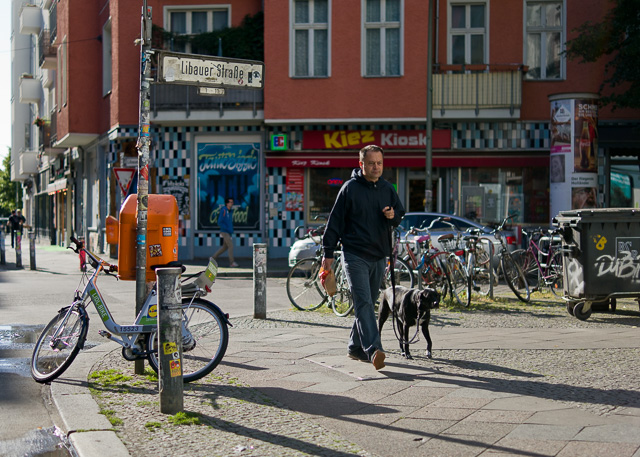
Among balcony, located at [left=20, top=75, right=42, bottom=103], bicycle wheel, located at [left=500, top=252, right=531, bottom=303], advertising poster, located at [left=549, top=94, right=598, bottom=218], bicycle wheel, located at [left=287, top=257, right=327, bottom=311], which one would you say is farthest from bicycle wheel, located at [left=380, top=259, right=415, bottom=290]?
balcony, located at [left=20, top=75, right=42, bottom=103]

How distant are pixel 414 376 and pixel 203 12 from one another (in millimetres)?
19329

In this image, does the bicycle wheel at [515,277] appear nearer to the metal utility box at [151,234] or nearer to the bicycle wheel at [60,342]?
the metal utility box at [151,234]

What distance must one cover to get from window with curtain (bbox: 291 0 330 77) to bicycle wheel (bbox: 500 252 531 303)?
11.4m

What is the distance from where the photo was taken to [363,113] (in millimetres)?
21656

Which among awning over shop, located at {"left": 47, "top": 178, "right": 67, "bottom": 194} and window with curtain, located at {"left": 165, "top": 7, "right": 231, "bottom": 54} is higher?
window with curtain, located at {"left": 165, "top": 7, "right": 231, "bottom": 54}

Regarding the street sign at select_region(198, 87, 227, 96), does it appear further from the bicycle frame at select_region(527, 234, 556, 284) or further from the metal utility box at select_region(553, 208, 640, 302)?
the bicycle frame at select_region(527, 234, 556, 284)

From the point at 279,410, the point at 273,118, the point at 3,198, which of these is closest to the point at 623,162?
the point at 273,118

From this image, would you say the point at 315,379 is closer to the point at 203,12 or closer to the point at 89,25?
the point at 203,12

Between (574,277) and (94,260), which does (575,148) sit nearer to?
(574,277)

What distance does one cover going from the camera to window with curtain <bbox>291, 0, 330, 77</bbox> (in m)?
21.9

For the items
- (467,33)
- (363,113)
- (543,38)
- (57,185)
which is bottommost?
(57,185)

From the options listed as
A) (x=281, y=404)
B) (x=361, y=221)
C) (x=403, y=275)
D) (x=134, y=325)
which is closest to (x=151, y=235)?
(x=134, y=325)

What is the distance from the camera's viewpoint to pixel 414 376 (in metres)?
6.53

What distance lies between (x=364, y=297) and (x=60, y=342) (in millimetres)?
2580
